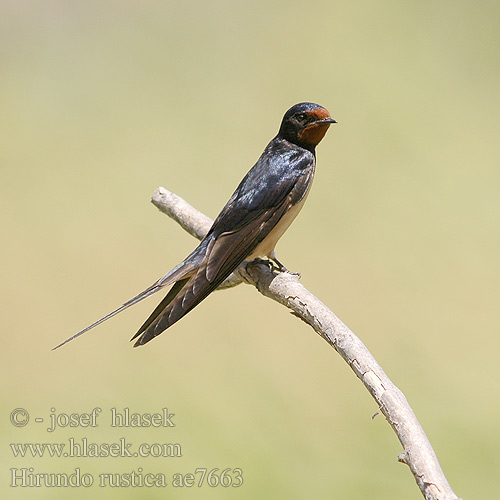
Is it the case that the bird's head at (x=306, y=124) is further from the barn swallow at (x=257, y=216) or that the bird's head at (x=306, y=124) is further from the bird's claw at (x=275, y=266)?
the bird's claw at (x=275, y=266)

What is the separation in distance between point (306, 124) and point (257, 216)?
0.27 meters

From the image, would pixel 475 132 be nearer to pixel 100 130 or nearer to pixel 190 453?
pixel 100 130

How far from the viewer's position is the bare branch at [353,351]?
1127mm

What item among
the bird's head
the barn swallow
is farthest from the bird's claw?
the bird's head

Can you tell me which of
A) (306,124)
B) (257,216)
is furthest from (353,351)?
(306,124)

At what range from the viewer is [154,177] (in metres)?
4.02

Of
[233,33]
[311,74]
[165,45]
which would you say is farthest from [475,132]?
[165,45]

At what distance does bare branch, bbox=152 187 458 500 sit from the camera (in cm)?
113

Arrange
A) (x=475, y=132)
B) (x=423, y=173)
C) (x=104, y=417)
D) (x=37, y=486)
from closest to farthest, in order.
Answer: (x=37, y=486) → (x=104, y=417) → (x=423, y=173) → (x=475, y=132)

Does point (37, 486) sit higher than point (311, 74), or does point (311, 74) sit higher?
point (311, 74)

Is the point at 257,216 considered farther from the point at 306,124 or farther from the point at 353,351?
the point at 353,351

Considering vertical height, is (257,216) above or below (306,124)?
below

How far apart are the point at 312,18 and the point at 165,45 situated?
2.84ft

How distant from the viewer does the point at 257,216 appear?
1899 mm
